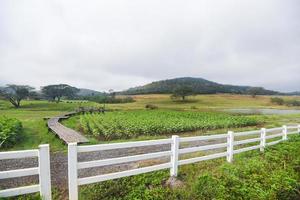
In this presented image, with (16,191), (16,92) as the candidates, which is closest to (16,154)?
(16,191)

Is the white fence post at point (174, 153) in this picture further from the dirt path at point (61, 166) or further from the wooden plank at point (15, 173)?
the wooden plank at point (15, 173)

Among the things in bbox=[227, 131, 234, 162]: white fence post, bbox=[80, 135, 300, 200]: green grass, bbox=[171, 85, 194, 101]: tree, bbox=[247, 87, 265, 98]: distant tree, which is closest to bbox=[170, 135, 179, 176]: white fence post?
bbox=[80, 135, 300, 200]: green grass

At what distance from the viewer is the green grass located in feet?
18.8

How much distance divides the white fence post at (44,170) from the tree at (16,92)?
67.9 metres

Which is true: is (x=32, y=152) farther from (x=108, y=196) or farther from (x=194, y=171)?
(x=194, y=171)

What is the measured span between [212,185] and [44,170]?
12.7 ft

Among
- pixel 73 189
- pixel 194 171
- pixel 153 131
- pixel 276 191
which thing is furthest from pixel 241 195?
pixel 153 131

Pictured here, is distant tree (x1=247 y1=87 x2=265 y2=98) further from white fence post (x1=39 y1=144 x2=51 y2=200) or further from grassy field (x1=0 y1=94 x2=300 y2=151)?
white fence post (x1=39 y1=144 x2=51 y2=200)

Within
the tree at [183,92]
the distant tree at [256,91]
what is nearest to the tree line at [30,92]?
the tree at [183,92]

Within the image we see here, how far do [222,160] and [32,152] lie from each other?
20.3 ft

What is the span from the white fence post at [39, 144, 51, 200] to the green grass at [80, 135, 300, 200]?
1.64 m

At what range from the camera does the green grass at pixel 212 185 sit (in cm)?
572

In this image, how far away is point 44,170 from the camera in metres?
4.11

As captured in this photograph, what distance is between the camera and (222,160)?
27.5 ft
